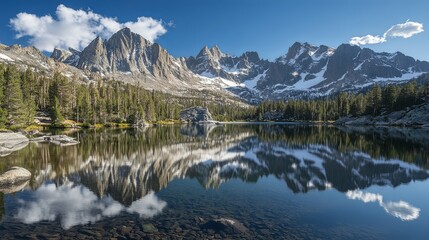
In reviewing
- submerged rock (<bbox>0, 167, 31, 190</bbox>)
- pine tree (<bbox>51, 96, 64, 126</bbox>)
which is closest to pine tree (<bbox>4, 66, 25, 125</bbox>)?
pine tree (<bbox>51, 96, 64, 126</bbox>)

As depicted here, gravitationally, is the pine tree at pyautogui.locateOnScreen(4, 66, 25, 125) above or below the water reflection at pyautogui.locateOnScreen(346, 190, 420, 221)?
above

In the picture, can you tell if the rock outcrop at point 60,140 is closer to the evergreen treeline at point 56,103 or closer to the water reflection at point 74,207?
the evergreen treeline at point 56,103

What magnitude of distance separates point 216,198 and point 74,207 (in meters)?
11.3

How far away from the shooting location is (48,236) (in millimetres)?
17000

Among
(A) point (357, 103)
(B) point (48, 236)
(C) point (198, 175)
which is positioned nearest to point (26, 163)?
(C) point (198, 175)

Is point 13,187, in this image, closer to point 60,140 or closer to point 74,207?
point 74,207

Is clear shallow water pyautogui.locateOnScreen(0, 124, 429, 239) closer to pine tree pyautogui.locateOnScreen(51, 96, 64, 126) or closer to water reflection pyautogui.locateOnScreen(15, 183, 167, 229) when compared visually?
water reflection pyautogui.locateOnScreen(15, 183, 167, 229)

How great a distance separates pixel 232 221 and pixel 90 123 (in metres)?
126

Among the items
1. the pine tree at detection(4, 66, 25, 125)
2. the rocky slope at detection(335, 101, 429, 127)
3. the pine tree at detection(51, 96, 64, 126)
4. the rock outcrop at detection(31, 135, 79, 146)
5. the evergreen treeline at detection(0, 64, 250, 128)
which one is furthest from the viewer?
the rocky slope at detection(335, 101, 429, 127)

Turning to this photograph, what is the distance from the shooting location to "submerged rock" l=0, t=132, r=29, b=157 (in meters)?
50.2

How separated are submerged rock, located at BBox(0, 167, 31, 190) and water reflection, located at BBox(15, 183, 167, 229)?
3133mm

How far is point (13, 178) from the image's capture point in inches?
1148

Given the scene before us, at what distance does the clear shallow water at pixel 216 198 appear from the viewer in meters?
18.4

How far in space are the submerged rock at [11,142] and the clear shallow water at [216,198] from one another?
597 cm
